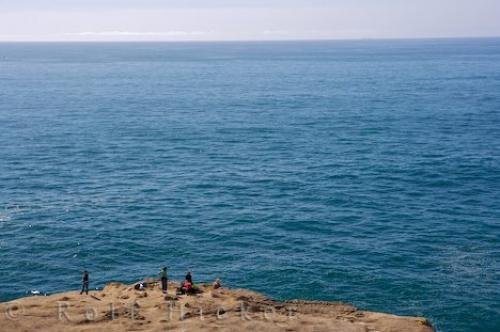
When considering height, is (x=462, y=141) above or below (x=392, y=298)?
above

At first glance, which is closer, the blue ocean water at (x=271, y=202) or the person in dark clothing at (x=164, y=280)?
the person in dark clothing at (x=164, y=280)

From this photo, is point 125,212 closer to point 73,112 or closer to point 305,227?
point 305,227

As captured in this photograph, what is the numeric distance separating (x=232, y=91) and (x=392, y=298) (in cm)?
12849

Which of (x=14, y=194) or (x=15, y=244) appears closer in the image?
(x=15, y=244)

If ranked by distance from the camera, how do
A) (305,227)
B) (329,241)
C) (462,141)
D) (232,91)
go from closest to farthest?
(329,241) < (305,227) < (462,141) < (232,91)

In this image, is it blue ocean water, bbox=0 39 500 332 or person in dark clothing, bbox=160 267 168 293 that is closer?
person in dark clothing, bbox=160 267 168 293

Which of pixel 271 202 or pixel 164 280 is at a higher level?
pixel 164 280

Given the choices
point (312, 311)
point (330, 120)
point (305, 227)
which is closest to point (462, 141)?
point (330, 120)

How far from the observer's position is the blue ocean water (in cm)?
5241

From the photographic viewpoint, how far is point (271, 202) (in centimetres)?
7188

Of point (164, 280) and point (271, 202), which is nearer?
point (164, 280)

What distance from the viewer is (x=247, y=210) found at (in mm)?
69562

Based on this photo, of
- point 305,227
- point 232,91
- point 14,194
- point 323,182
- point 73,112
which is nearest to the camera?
point 305,227

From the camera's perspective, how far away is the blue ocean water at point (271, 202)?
5241 cm
